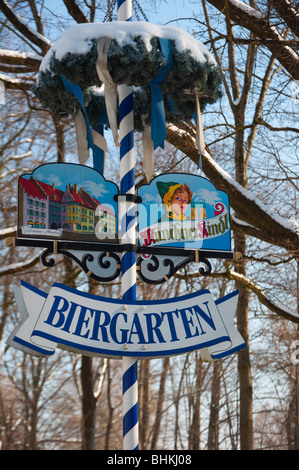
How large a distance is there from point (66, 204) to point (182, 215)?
0.90 meters

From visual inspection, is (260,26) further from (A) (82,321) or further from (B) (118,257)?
(A) (82,321)

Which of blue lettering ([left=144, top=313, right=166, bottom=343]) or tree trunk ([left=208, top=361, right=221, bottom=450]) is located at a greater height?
tree trunk ([left=208, top=361, right=221, bottom=450])

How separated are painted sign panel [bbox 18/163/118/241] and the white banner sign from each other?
18.9 inches

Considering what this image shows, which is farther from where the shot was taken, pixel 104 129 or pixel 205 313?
pixel 104 129

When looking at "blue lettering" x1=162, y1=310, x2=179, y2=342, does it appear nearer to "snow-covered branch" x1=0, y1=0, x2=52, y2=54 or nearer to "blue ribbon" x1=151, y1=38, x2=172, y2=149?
"blue ribbon" x1=151, y1=38, x2=172, y2=149

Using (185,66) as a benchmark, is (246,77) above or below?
above

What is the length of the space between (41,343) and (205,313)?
119cm

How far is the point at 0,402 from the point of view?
830 inches

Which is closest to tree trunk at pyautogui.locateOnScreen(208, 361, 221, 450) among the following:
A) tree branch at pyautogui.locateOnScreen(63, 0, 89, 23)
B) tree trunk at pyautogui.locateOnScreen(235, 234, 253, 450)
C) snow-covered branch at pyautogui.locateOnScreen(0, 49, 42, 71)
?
tree trunk at pyautogui.locateOnScreen(235, 234, 253, 450)

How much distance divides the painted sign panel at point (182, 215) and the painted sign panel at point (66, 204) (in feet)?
0.88

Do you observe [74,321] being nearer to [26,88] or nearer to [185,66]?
[185,66]

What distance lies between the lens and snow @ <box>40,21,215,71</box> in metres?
4.53
